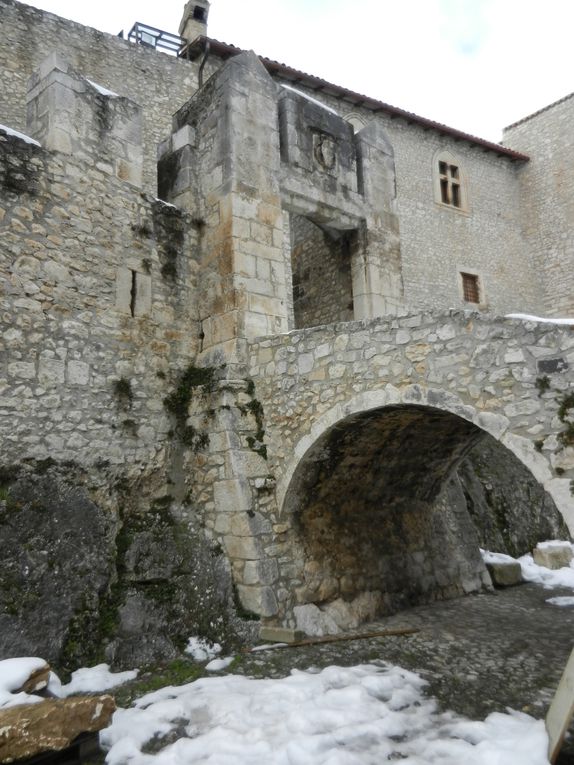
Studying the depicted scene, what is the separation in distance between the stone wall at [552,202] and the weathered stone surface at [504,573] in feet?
36.7

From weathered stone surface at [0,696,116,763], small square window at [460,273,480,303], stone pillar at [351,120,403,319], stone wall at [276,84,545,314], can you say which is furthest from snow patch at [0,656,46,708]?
small square window at [460,273,480,303]

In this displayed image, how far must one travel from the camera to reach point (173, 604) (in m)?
4.64

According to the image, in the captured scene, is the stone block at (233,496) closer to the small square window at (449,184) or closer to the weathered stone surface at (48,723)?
the weathered stone surface at (48,723)

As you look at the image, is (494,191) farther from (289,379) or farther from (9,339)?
(9,339)

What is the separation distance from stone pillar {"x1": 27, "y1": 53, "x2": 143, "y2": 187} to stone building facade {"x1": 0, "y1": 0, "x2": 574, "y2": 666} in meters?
0.02

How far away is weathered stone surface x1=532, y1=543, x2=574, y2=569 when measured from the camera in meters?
8.41

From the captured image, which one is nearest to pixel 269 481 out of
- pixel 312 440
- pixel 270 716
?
pixel 312 440

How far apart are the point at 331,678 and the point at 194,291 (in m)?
3.88

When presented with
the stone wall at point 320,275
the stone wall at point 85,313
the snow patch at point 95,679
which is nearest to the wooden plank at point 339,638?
the snow patch at point 95,679

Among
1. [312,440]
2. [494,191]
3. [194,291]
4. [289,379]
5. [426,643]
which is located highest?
[494,191]

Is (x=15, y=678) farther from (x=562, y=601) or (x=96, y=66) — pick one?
(x=96, y=66)

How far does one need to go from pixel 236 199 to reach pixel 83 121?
1562mm

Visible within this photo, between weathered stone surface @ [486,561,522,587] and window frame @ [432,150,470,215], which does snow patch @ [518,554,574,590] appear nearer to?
weathered stone surface @ [486,561,522,587]

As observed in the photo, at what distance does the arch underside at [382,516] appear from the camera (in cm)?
527
